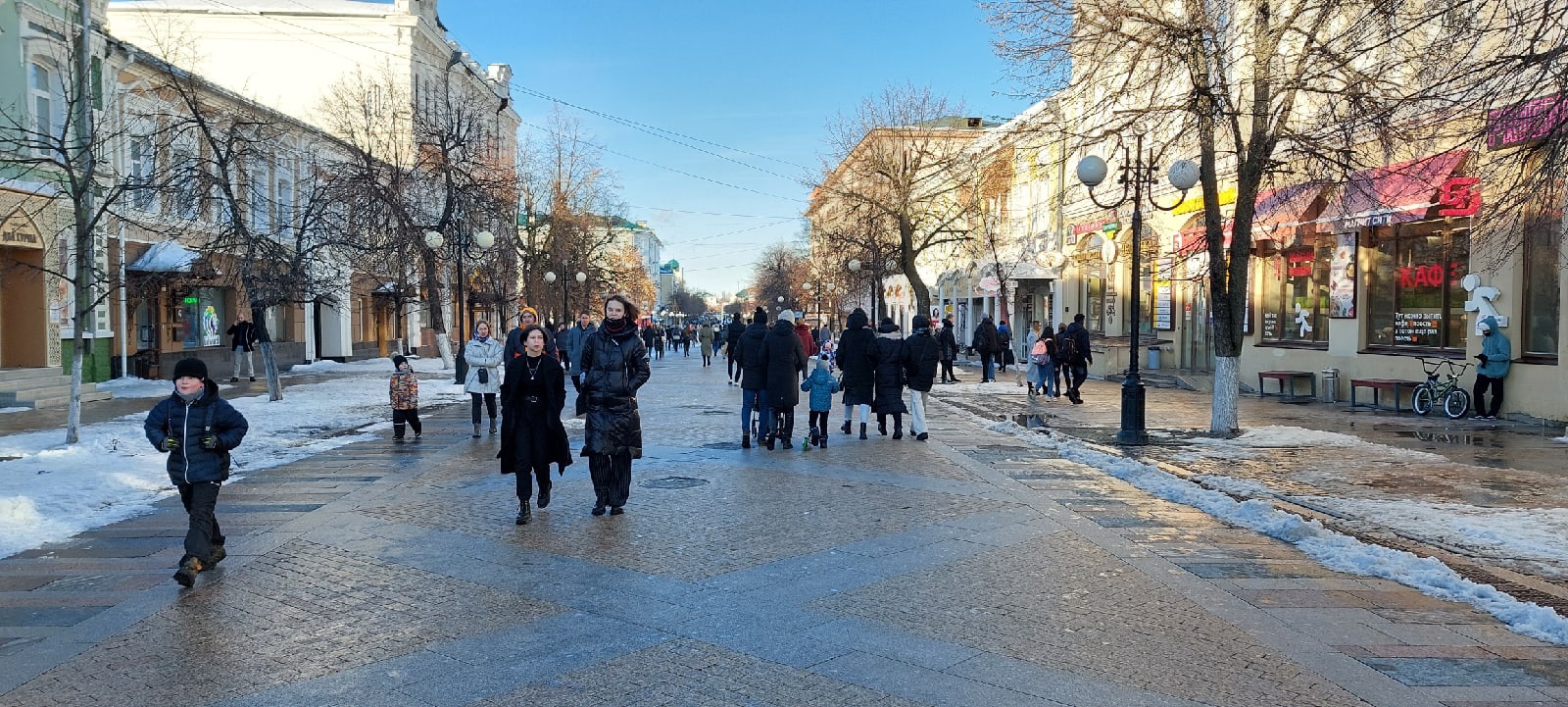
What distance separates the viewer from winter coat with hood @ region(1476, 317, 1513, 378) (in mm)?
16062

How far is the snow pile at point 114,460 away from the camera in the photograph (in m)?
8.62

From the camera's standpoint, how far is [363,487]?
416 inches

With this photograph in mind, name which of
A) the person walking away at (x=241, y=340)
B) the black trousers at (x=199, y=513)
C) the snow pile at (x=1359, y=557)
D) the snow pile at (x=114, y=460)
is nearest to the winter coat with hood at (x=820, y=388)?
the snow pile at (x=1359, y=557)

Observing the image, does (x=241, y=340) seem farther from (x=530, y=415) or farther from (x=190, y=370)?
(x=190, y=370)

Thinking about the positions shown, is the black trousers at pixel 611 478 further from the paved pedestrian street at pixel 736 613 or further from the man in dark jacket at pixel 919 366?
the man in dark jacket at pixel 919 366

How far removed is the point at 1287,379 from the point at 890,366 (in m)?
12.1

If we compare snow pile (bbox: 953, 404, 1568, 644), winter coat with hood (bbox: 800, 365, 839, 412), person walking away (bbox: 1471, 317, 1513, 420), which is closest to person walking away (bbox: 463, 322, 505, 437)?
winter coat with hood (bbox: 800, 365, 839, 412)

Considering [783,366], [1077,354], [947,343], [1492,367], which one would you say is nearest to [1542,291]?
[1492,367]

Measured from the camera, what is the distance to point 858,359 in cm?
1448

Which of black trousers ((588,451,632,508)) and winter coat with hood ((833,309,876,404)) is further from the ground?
winter coat with hood ((833,309,876,404))

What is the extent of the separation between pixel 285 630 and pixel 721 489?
5.03 meters

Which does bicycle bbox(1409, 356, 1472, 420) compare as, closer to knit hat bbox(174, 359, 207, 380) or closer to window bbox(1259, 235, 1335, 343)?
window bbox(1259, 235, 1335, 343)

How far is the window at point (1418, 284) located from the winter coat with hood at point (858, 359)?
10.4 metres

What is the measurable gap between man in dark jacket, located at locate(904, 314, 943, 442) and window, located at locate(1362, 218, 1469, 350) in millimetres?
9506
